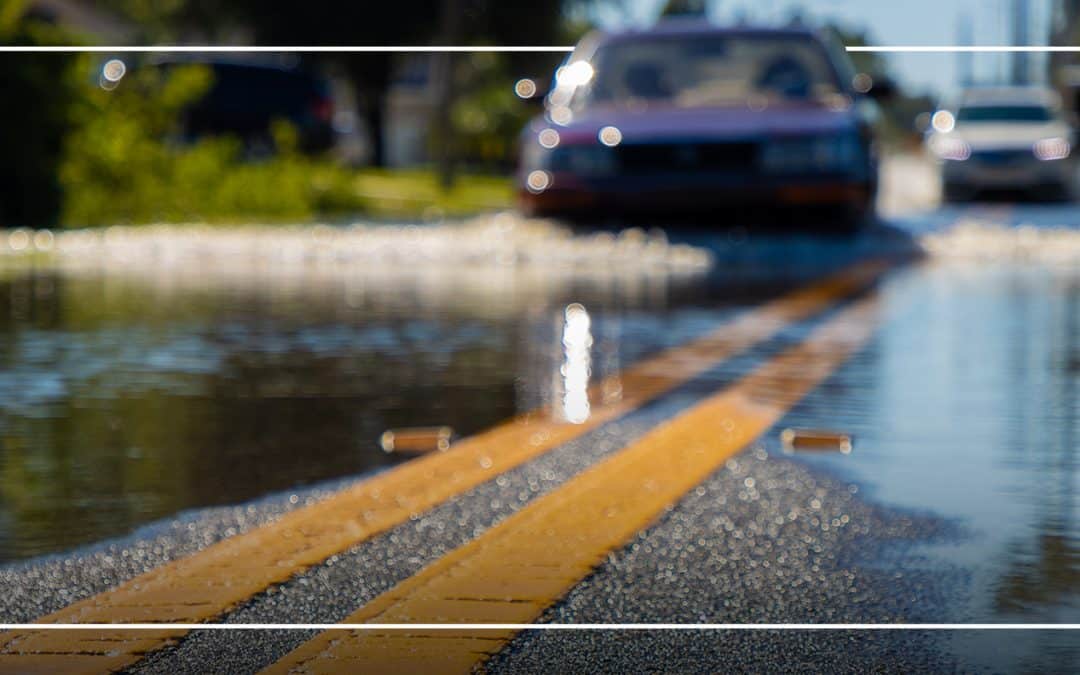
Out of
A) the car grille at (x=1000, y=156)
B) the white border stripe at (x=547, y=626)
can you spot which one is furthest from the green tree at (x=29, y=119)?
the white border stripe at (x=547, y=626)

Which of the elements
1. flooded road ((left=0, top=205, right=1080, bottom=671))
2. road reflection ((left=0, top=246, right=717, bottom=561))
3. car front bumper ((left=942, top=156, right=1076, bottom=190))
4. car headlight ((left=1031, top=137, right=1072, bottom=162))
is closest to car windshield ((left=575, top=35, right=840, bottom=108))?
flooded road ((left=0, top=205, right=1080, bottom=671))

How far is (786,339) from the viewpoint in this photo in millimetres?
8922

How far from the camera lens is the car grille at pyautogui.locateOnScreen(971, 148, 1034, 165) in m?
26.2

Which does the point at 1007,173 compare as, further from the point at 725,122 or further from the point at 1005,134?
the point at 725,122

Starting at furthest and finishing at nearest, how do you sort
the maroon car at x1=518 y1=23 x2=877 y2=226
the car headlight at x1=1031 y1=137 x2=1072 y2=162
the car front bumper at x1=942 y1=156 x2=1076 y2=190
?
1. the car headlight at x1=1031 y1=137 x2=1072 y2=162
2. the car front bumper at x1=942 y1=156 x2=1076 y2=190
3. the maroon car at x1=518 y1=23 x2=877 y2=226

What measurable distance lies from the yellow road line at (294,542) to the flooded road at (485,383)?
0.17 meters

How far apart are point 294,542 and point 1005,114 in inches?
981

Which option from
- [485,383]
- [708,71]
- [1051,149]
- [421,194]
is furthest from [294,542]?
[1051,149]

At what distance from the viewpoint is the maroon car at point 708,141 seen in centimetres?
1319

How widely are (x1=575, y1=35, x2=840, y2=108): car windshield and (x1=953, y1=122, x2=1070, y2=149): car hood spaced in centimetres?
1310

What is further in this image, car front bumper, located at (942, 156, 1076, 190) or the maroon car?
car front bumper, located at (942, 156, 1076, 190)

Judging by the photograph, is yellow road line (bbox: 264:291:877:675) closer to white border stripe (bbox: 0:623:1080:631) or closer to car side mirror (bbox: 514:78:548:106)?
white border stripe (bbox: 0:623:1080:631)

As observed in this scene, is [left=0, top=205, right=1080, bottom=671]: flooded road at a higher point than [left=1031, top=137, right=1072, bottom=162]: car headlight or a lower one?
lower

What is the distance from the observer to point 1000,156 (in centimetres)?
2631
